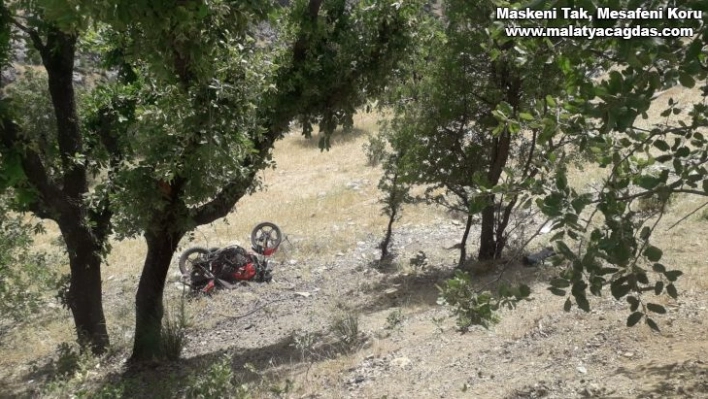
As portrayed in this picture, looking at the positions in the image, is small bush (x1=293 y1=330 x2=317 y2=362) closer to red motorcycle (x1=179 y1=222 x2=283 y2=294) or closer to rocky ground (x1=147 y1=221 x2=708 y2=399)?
rocky ground (x1=147 y1=221 x2=708 y2=399)

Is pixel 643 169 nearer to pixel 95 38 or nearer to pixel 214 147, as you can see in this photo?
Result: pixel 214 147

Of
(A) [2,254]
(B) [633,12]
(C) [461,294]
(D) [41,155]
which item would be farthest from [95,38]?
(B) [633,12]

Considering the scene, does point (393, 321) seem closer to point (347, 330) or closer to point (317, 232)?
point (347, 330)

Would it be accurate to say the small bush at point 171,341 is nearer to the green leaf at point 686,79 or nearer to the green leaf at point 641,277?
the green leaf at point 641,277

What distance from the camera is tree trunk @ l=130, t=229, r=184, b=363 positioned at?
797cm

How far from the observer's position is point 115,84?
7.90 meters

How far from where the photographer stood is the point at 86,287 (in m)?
8.55

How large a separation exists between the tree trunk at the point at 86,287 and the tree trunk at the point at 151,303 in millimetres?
710

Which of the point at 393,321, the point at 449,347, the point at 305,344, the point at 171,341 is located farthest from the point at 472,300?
the point at 171,341

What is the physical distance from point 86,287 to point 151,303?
99 cm

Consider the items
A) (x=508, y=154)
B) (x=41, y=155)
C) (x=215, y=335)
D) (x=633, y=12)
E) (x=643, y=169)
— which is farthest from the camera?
(x=508, y=154)

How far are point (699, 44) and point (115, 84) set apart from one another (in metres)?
6.56

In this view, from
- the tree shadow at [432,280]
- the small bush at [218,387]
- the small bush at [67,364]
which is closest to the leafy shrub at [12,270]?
the small bush at [67,364]

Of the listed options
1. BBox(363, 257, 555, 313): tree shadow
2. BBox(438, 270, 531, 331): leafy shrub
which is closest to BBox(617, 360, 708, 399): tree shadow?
BBox(438, 270, 531, 331): leafy shrub
